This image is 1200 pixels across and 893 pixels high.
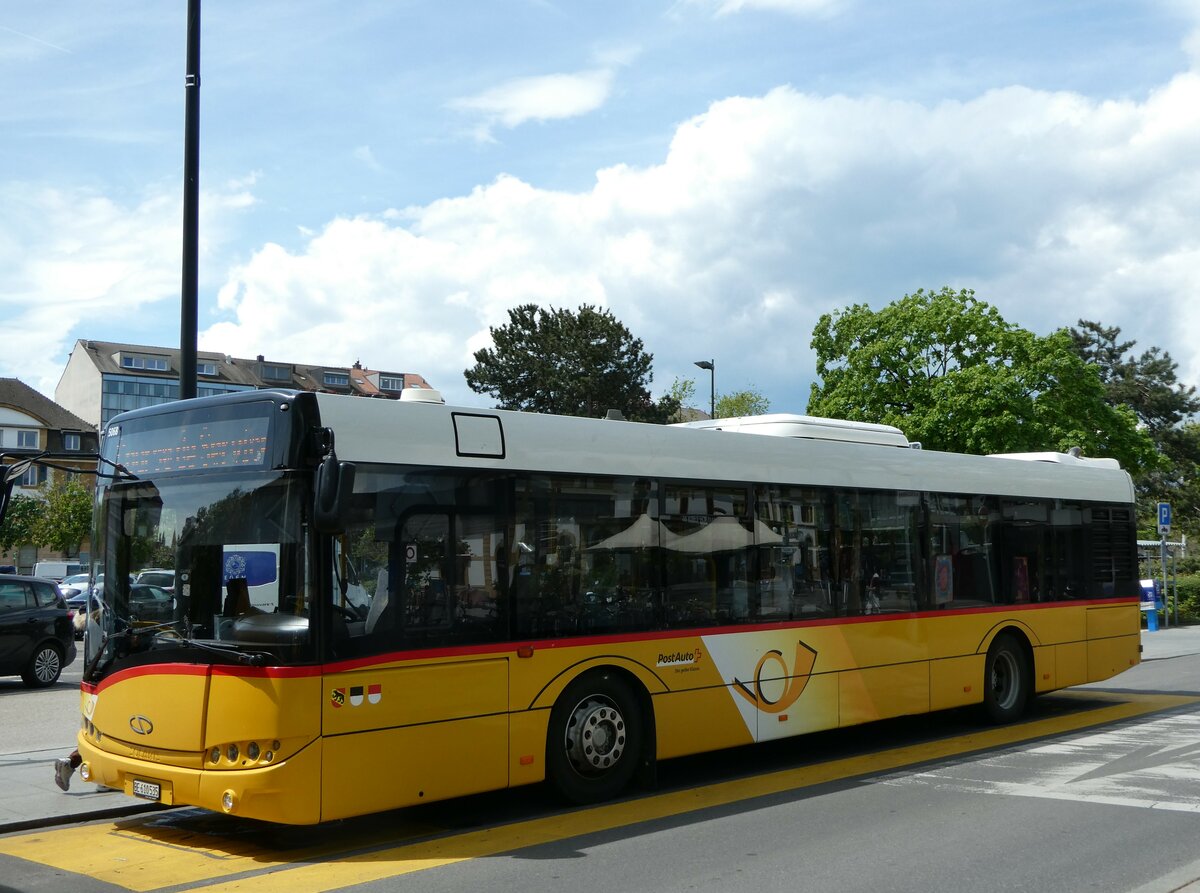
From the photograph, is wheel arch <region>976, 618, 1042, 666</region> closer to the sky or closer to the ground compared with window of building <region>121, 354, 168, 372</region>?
closer to the ground

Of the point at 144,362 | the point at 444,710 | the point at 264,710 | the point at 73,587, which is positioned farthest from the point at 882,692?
the point at 144,362

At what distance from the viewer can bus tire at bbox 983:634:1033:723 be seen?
13.2m

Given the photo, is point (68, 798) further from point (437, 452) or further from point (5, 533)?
point (5, 533)

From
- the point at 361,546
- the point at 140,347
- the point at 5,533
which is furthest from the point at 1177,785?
the point at 140,347

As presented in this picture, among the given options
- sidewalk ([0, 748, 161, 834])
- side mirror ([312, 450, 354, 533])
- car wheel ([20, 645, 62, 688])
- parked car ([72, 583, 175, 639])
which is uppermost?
side mirror ([312, 450, 354, 533])

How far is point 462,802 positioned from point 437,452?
Result: 10.1 feet

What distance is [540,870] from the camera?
23.0 ft

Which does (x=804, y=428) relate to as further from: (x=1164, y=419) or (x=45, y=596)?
(x=1164, y=419)

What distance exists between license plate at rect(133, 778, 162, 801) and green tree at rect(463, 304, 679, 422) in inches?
2071

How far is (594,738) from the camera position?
9.10 meters

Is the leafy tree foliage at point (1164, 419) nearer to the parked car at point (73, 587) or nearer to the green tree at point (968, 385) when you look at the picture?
the green tree at point (968, 385)

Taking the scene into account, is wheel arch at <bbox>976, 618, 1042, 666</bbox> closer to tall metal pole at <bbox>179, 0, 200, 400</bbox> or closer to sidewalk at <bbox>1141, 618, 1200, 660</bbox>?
tall metal pole at <bbox>179, 0, 200, 400</bbox>

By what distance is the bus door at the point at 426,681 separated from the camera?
294 inches

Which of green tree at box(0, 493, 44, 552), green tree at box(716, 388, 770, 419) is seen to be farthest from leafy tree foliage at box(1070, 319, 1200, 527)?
green tree at box(0, 493, 44, 552)
